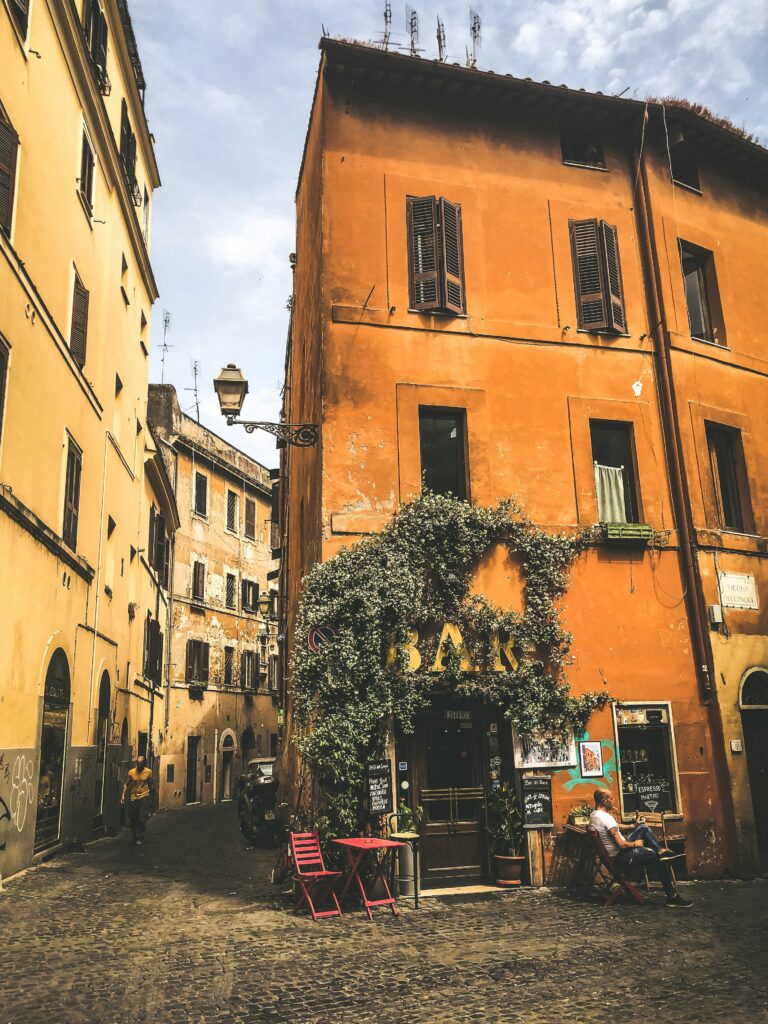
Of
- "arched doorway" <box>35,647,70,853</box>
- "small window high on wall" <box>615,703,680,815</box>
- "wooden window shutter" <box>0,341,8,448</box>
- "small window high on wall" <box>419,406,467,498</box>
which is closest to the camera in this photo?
"wooden window shutter" <box>0,341,8,448</box>

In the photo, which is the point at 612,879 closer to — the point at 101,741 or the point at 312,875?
the point at 312,875

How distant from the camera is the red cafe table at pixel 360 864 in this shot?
9188mm

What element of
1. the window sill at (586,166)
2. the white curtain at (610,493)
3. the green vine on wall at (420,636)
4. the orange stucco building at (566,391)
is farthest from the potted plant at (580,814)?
the window sill at (586,166)

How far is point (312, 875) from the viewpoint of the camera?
912cm

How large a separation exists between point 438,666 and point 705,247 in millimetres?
8854

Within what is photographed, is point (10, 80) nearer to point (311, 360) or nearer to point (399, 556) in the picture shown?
point (311, 360)

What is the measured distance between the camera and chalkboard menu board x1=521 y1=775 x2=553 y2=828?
10953 millimetres

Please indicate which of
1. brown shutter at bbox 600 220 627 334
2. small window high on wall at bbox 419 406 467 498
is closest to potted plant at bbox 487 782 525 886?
small window high on wall at bbox 419 406 467 498

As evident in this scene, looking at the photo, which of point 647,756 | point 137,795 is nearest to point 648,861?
point 647,756

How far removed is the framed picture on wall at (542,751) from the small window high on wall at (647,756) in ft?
2.79

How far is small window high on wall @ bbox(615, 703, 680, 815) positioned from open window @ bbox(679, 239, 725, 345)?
6605mm

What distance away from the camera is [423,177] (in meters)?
13.2

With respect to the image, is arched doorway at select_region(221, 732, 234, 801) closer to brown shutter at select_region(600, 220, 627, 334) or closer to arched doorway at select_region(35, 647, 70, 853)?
arched doorway at select_region(35, 647, 70, 853)

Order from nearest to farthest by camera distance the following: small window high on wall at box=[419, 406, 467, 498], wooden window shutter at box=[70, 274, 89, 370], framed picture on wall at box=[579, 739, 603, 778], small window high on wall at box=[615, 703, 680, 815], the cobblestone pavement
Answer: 1. the cobblestone pavement
2. framed picture on wall at box=[579, 739, 603, 778]
3. small window high on wall at box=[615, 703, 680, 815]
4. small window high on wall at box=[419, 406, 467, 498]
5. wooden window shutter at box=[70, 274, 89, 370]
